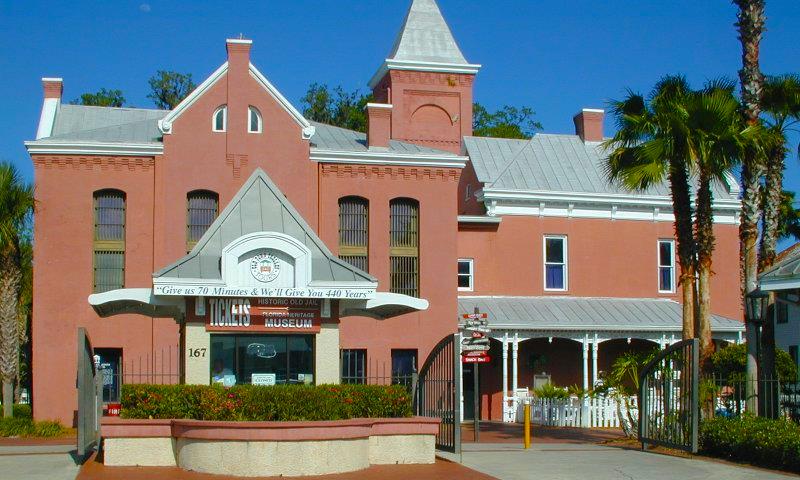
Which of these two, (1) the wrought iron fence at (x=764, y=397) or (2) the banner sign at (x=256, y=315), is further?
(1) the wrought iron fence at (x=764, y=397)

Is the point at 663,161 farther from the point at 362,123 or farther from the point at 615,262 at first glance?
the point at 362,123

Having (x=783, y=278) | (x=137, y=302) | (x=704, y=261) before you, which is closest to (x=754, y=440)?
(x=783, y=278)

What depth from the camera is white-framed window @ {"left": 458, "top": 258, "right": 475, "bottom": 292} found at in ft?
122

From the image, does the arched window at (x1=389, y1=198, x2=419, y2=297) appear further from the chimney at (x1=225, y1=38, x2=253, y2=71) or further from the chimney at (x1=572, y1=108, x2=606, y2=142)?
the chimney at (x1=572, y1=108, x2=606, y2=142)

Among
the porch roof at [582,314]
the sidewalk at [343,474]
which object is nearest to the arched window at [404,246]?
the porch roof at [582,314]

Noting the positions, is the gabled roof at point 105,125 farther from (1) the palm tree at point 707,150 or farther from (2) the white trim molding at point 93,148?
(1) the palm tree at point 707,150

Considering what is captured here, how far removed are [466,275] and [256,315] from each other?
17.8 meters

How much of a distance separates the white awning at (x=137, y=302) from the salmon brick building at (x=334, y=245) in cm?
5

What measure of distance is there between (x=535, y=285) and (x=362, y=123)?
25.4 metres

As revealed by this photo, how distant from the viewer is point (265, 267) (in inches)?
787

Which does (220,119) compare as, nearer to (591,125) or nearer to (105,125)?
(105,125)

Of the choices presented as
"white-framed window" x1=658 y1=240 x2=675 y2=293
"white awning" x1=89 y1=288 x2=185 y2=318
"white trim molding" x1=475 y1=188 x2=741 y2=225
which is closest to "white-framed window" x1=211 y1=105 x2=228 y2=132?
"white trim molding" x1=475 y1=188 x2=741 y2=225

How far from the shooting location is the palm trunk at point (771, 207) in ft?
77.4

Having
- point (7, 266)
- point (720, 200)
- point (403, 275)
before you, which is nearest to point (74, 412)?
point (7, 266)
